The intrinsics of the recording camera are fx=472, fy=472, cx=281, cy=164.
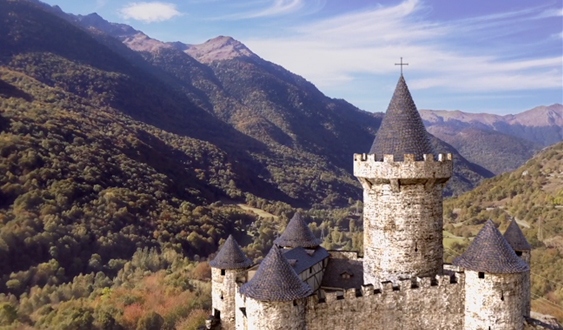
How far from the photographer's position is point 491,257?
18.3 metres

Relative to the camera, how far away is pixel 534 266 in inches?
2227

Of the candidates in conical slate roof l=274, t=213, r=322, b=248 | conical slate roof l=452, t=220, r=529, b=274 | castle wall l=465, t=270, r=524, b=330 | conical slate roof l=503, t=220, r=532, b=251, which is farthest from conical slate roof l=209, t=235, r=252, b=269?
conical slate roof l=503, t=220, r=532, b=251

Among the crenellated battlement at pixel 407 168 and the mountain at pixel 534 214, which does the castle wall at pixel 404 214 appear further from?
the mountain at pixel 534 214

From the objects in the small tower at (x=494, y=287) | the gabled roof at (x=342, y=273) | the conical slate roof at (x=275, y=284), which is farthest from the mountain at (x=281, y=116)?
the conical slate roof at (x=275, y=284)

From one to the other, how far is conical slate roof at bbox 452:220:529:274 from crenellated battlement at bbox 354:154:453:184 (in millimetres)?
2899

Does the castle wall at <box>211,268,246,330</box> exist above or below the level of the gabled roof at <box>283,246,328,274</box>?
below

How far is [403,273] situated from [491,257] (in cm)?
355

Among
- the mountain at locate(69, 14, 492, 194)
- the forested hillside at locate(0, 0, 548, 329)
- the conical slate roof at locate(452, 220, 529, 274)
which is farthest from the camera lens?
the mountain at locate(69, 14, 492, 194)

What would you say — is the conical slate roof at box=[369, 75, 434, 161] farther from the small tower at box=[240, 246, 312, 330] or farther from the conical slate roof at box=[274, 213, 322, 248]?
the conical slate roof at box=[274, 213, 322, 248]

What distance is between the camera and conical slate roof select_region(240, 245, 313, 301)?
16625mm

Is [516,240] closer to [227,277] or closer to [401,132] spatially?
[401,132]

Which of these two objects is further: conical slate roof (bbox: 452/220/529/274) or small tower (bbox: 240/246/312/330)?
conical slate roof (bbox: 452/220/529/274)

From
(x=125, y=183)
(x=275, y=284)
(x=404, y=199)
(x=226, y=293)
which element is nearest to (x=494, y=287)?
(x=404, y=199)

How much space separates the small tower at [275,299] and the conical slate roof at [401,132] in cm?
652
